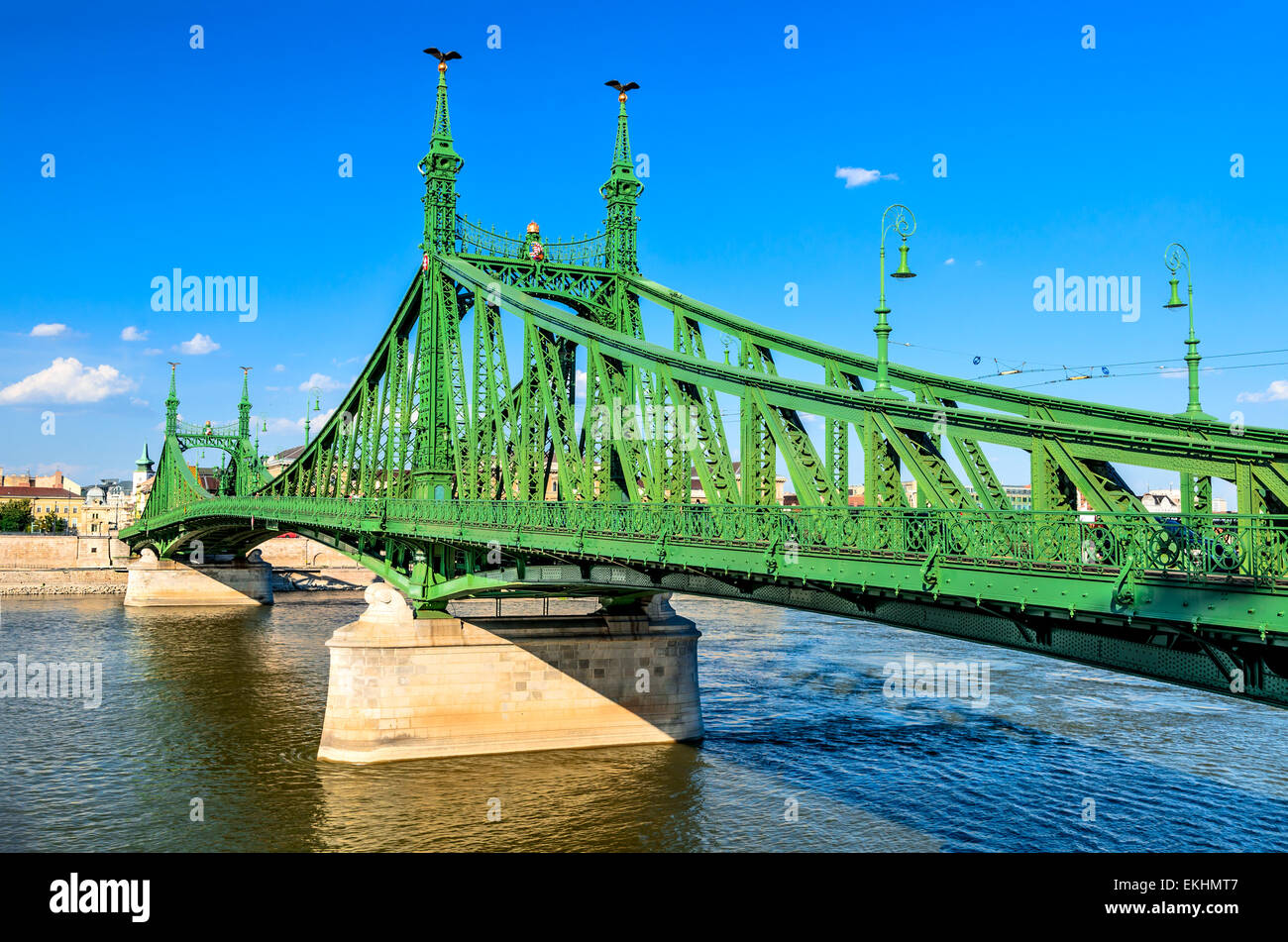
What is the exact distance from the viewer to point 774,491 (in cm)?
2423

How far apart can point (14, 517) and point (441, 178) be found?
143606 mm

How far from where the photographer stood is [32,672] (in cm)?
5028

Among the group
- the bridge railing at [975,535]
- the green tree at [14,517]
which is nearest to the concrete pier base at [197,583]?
the bridge railing at [975,535]

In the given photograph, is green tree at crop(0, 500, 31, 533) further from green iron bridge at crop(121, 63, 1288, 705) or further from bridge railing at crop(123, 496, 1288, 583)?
bridge railing at crop(123, 496, 1288, 583)

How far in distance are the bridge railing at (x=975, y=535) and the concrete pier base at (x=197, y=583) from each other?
74.4 metres

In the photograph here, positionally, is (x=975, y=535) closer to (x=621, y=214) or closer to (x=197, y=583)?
(x=621, y=214)

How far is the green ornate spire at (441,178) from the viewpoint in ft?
142

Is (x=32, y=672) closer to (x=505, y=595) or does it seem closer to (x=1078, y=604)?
(x=505, y=595)

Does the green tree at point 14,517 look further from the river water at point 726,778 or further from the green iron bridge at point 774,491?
the green iron bridge at point 774,491

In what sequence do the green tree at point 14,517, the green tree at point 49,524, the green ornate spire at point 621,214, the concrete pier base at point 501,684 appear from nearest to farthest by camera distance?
the concrete pier base at point 501,684
the green ornate spire at point 621,214
the green tree at point 14,517
the green tree at point 49,524

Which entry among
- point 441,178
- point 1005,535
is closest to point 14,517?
point 441,178

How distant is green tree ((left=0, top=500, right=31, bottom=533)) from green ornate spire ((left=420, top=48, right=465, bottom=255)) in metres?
139

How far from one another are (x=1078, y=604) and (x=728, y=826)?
52.1ft
